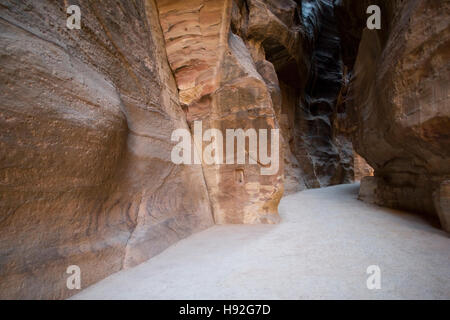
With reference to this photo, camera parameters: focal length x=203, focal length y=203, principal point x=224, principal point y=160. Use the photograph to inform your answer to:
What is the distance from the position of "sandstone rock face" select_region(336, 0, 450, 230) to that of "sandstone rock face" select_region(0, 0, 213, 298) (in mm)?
3884

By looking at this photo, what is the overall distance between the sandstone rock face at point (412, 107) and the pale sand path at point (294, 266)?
46.0 inches

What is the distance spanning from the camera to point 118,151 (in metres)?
2.25

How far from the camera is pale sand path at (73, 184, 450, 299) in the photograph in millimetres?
1542

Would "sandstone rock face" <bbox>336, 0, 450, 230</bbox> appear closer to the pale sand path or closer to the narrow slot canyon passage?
the narrow slot canyon passage

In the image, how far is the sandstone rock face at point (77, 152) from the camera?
147 cm

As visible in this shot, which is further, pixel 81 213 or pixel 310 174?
pixel 310 174

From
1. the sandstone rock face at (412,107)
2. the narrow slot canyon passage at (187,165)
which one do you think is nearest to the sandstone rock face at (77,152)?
the narrow slot canyon passage at (187,165)

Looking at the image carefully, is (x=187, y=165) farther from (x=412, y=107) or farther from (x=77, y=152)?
(x=412, y=107)

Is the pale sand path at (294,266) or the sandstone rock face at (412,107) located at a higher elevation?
the sandstone rock face at (412,107)

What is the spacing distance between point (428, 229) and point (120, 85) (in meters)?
4.80

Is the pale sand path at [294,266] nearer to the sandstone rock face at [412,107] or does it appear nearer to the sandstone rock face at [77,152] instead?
the sandstone rock face at [77,152]
